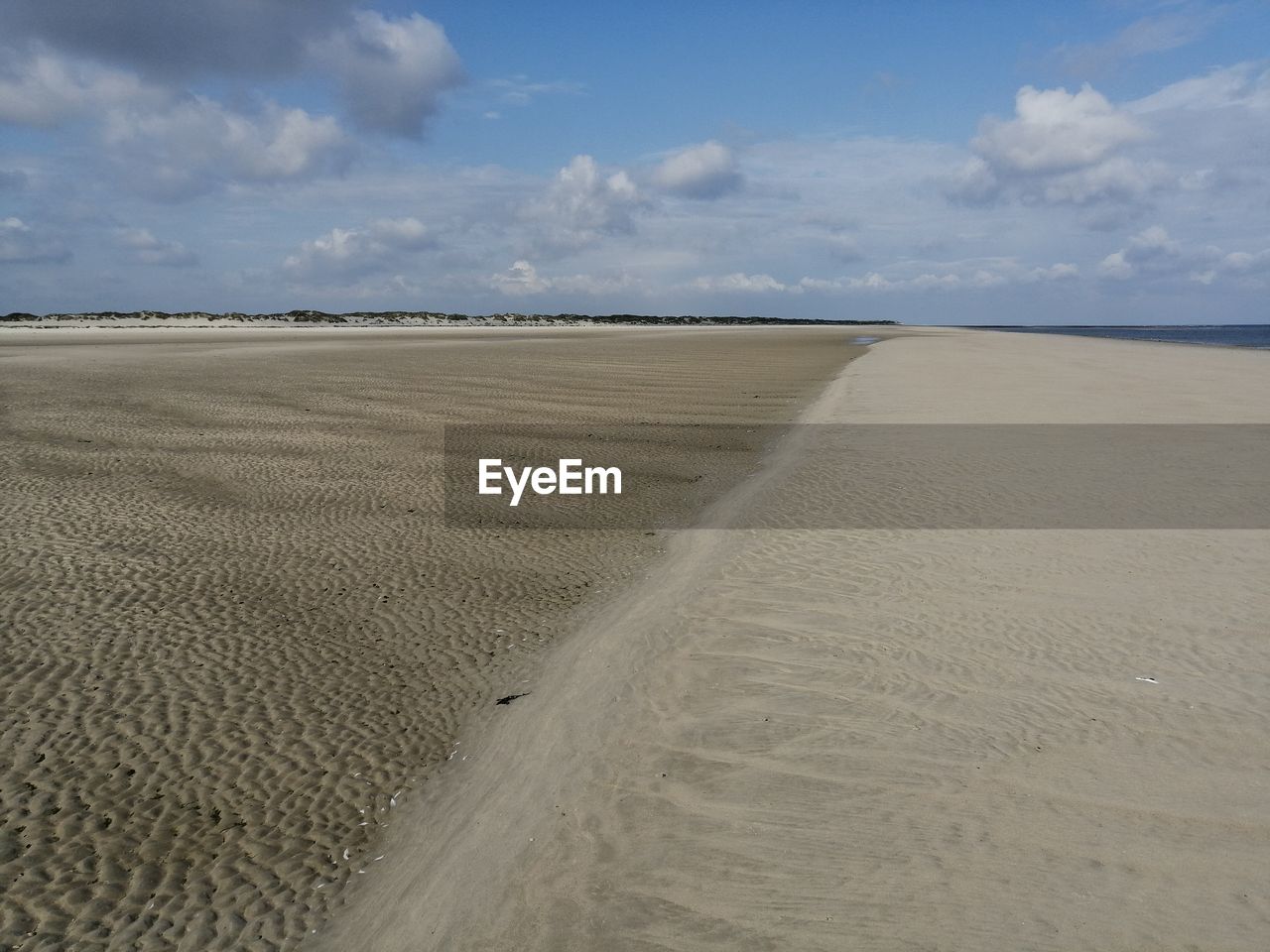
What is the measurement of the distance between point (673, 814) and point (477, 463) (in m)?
8.31

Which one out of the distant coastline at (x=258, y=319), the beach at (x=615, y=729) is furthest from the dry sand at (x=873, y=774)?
the distant coastline at (x=258, y=319)

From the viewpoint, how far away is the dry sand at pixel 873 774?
3445 millimetres

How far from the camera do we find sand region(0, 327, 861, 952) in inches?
149

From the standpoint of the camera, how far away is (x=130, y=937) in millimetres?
3406

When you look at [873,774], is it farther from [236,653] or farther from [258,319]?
[258,319]

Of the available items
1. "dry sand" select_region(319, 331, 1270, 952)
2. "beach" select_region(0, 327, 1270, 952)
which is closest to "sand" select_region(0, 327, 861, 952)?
"beach" select_region(0, 327, 1270, 952)

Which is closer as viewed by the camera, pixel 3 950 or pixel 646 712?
pixel 3 950

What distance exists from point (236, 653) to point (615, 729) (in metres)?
2.79

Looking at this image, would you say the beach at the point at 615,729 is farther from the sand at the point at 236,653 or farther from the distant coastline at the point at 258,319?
the distant coastline at the point at 258,319

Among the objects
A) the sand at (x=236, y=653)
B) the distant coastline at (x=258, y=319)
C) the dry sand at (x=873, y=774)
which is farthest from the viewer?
the distant coastline at (x=258, y=319)

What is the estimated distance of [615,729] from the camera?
5.01 meters

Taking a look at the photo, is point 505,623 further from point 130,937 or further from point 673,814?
point 130,937

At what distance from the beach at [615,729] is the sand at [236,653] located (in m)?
0.03

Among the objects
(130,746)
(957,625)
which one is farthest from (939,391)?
(130,746)
